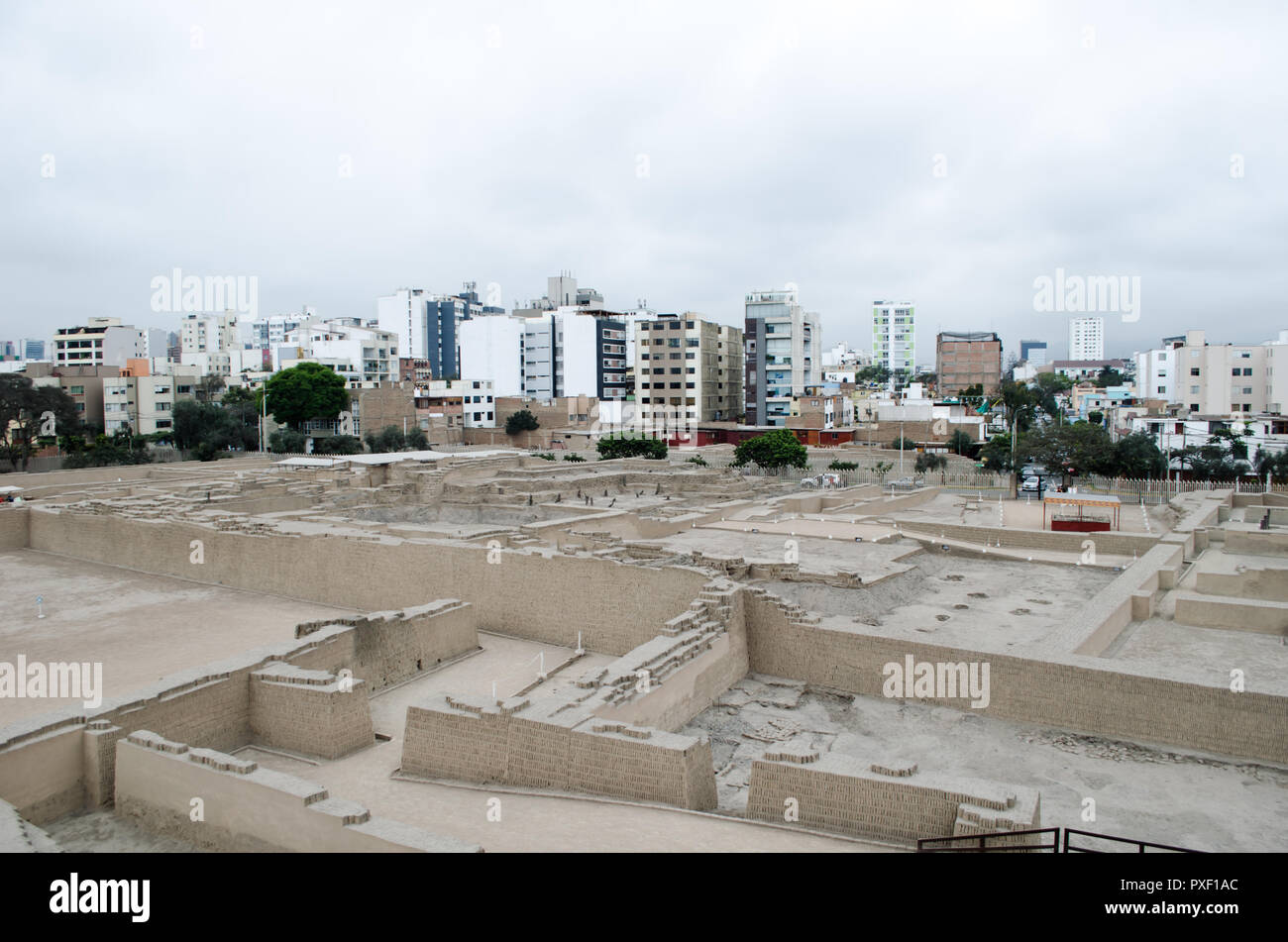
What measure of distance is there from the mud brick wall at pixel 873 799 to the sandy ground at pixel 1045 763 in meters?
0.41

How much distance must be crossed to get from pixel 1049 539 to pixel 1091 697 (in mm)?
11813

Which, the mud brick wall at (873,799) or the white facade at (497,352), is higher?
the white facade at (497,352)

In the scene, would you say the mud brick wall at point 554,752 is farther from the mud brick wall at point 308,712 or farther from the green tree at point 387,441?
the green tree at point 387,441

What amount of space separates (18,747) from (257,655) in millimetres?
3230

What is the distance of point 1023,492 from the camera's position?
34.9m

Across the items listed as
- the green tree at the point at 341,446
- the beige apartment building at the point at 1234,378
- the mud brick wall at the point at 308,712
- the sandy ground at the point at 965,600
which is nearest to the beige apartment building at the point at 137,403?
the green tree at the point at 341,446

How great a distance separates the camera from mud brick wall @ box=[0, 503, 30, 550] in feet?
75.2

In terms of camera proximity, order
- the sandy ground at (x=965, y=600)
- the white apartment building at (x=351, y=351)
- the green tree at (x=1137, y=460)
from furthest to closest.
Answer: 1. the white apartment building at (x=351, y=351)
2. the green tree at (x=1137, y=460)
3. the sandy ground at (x=965, y=600)

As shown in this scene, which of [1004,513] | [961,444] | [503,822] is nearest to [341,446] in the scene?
[1004,513]

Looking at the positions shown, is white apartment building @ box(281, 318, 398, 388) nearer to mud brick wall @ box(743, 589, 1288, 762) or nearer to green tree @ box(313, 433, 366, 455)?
green tree @ box(313, 433, 366, 455)

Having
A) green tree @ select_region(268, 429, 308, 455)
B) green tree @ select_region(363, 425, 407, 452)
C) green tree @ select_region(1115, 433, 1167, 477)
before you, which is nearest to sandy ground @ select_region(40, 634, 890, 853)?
green tree @ select_region(1115, 433, 1167, 477)

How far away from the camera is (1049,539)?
21.9 metres

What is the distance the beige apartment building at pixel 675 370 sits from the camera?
64.5 metres
